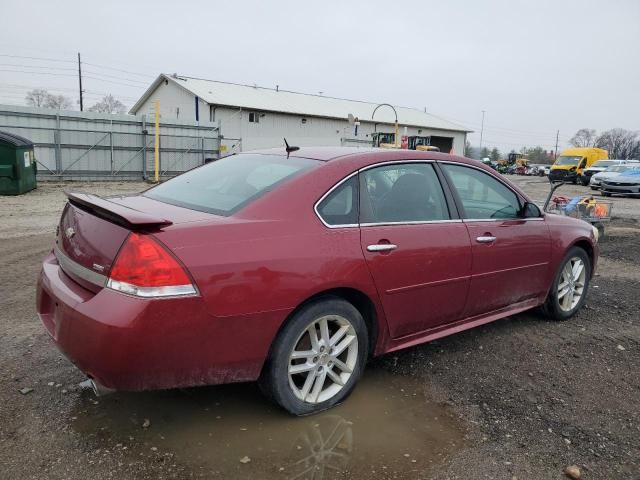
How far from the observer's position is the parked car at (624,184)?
21.7 metres

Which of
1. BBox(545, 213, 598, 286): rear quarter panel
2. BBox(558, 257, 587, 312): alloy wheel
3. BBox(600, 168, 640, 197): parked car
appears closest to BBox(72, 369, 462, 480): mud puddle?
BBox(545, 213, 598, 286): rear quarter panel

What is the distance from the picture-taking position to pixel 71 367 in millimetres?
3432

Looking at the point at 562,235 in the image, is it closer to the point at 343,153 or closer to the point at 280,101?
the point at 343,153

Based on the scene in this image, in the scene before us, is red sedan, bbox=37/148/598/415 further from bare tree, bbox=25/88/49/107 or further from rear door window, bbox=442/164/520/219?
bare tree, bbox=25/88/49/107

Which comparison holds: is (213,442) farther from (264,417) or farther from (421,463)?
(421,463)

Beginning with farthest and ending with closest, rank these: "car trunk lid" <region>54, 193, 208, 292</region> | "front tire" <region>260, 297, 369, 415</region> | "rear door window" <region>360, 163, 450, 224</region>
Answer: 1. "rear door window" <region>360, 163, 450, 224</region>
2. "front tire" <region>260, 297, 369, 415</region>
3. "car trunk lid" <region>54, 193, 208, 292</region>

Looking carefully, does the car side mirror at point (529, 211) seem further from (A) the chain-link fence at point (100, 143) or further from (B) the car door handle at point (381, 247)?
(A) the chain-link fence at point (100, 143)

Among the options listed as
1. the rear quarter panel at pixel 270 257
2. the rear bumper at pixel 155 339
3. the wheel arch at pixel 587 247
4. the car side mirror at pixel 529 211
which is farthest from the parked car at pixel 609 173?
the rear bumper at pixel 155 339

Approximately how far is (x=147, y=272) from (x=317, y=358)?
110cm

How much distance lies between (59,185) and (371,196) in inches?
648

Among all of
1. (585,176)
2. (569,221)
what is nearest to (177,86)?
(585,176)

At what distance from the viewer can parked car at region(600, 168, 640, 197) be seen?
71.2 ft

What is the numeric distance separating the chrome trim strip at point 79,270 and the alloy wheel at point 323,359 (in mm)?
1034

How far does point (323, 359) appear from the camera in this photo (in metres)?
2.97
